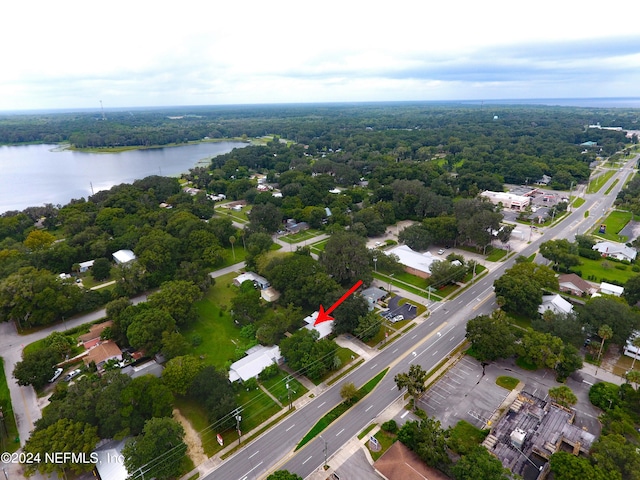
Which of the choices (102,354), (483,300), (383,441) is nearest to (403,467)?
(383,441)

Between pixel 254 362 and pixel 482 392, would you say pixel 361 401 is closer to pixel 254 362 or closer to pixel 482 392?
pixel 254 362

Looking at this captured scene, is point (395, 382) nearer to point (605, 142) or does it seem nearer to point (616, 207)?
point (616, 207)

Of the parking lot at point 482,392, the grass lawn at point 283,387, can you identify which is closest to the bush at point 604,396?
the parking lot at point 482,392

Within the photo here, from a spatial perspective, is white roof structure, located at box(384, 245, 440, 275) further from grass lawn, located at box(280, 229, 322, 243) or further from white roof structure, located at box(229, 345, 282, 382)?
white roof structure, located at box(229, 345, 282, 382)

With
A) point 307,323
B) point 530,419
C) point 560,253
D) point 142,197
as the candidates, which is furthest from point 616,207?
point 142,197

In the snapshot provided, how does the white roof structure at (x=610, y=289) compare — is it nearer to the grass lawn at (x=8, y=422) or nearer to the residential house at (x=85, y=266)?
the grass lawn at (x=8, y=422)
